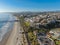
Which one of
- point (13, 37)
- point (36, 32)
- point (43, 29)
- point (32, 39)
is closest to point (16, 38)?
point (13, 37)

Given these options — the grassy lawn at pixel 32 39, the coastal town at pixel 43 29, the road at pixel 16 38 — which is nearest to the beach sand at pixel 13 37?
the road at pixel 16 38

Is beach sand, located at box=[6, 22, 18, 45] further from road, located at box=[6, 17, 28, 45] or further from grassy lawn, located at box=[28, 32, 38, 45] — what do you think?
grassy lawn, located at box=[28, 32, 38, 45]

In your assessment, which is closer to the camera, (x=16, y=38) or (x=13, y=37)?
(x=16, y=38)

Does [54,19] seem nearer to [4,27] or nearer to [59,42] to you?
[59,42]

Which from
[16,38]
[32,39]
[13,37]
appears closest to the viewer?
[32,39]

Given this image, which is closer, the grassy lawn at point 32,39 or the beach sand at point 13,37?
the grassy lawn at point 32,39

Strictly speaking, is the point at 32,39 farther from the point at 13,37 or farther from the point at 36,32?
the point at 13,37

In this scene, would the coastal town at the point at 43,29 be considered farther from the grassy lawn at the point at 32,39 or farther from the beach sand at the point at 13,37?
the beach sand at the point at 13,37

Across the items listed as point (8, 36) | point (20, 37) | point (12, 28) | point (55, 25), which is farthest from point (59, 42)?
point (12, 28)

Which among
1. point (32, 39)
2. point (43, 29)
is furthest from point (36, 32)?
point (32, 39)

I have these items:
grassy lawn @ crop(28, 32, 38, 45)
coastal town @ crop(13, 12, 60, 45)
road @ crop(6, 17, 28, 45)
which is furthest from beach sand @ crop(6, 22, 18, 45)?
grassy lawn @ crop(28, 32, 38, 45)

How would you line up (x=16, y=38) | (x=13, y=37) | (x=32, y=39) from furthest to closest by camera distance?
(x=13, y=37) < (x=16, y=38) < (x=32, y=39)

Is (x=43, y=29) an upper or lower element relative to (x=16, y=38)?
upper
